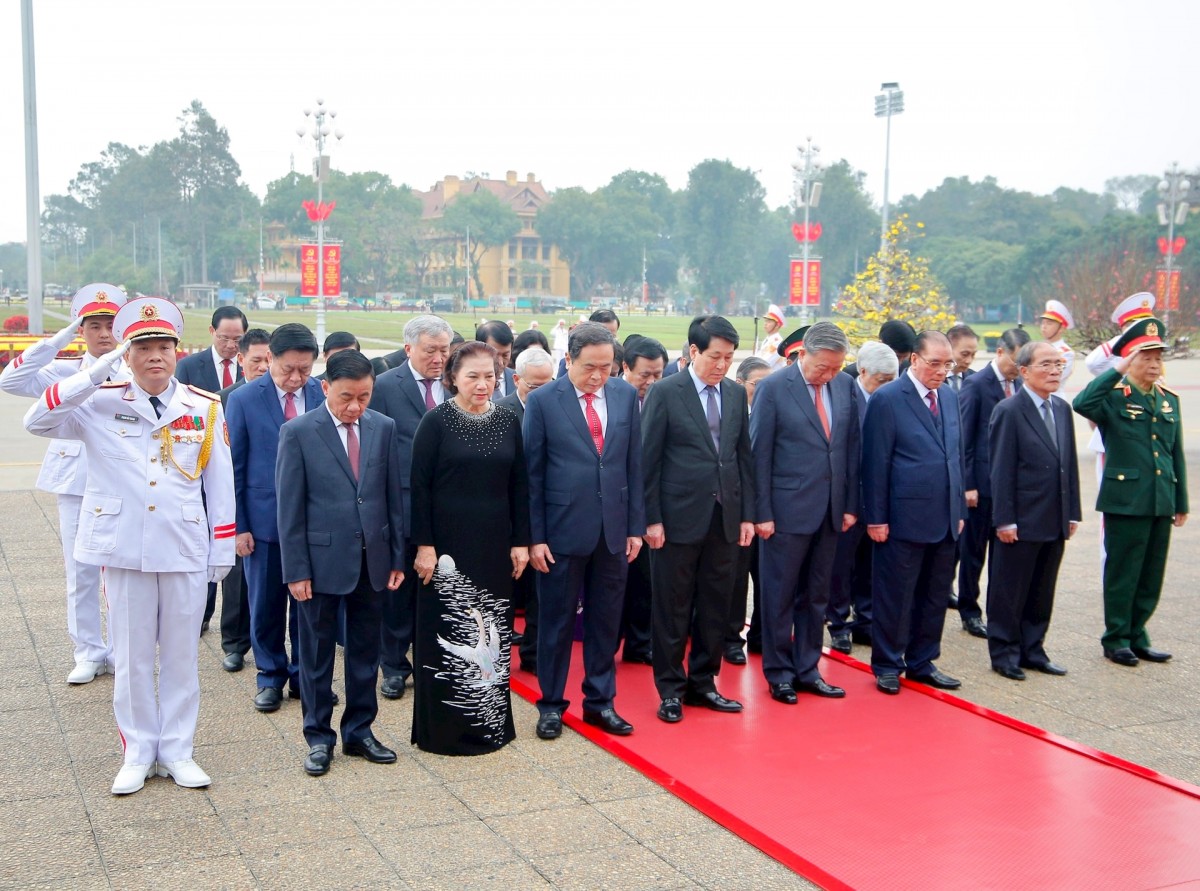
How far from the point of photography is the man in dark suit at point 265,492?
555 cm

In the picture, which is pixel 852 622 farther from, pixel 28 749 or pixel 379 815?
pixel 28 749

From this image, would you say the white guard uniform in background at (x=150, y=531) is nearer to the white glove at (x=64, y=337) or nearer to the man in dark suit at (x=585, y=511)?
the white glove at (x=64, y=337)

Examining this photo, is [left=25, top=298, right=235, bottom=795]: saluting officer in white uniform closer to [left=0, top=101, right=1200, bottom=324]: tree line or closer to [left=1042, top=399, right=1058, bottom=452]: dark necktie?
[left=1042, top=399, right=1058, bottom=452]: dark necktie

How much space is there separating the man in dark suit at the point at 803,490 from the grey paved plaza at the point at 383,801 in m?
1.04

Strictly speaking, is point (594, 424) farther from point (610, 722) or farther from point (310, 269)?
point (310, 269)

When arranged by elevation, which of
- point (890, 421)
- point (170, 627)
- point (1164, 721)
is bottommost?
point (1164, 721)

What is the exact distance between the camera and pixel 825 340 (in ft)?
18.6

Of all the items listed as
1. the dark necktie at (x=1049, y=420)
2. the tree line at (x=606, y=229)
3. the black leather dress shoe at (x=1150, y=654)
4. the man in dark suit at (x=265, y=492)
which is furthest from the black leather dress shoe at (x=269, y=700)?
the tree line at (x=606, y=229)

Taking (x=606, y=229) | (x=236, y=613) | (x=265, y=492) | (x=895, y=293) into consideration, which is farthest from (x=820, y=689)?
(x=606, y=229)

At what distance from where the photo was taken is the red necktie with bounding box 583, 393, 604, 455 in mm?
5223

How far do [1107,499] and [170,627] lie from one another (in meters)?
5.22

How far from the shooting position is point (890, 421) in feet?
19.7

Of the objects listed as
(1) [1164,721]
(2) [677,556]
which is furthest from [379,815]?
(1) [1164,721]

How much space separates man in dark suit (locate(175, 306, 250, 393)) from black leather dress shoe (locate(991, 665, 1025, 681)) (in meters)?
4.91
